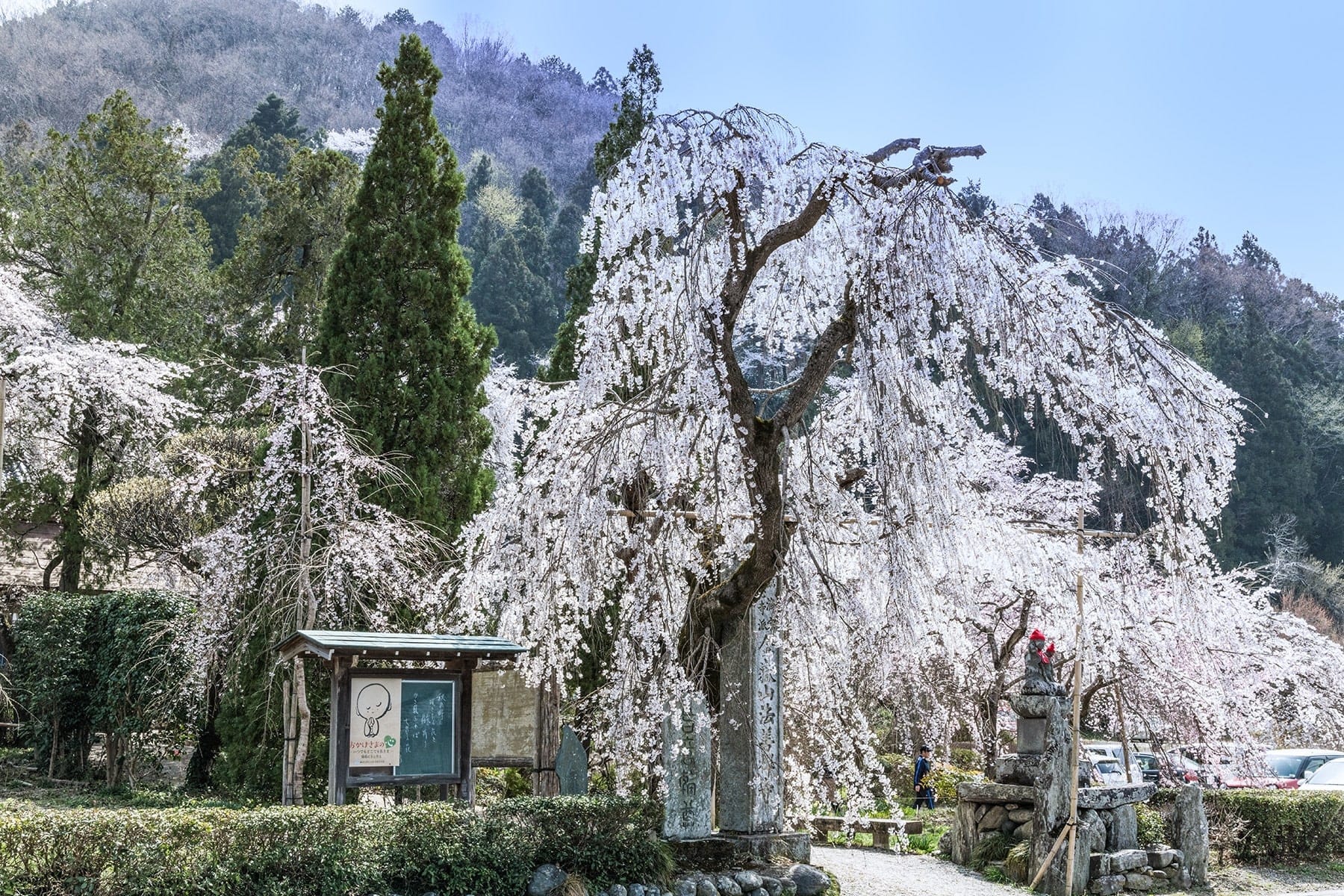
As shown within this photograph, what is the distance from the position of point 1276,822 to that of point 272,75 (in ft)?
272

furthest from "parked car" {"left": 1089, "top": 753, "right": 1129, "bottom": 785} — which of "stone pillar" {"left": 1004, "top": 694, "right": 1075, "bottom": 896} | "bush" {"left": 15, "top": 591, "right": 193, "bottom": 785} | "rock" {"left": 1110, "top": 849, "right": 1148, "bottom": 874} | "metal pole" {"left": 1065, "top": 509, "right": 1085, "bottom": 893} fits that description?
"bush" {"left": 15, "top": 591, "right": 193, "bottom": 785}

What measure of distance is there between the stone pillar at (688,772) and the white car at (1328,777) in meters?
11.7

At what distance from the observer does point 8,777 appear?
13.1 meters

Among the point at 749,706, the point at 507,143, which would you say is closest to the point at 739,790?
the point at 749,706

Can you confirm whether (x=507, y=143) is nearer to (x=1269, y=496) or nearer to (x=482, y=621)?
(x=1269, y=496)

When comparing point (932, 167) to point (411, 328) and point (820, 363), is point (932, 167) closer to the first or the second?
point (820, 363)

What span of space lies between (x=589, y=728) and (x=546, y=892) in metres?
2.96

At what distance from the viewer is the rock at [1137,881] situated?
404 inches

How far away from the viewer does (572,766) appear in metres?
8.37

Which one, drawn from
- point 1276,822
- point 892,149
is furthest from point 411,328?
point 1276,822

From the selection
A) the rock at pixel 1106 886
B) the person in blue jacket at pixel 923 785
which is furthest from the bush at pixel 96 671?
the rock at pixel 1106 886

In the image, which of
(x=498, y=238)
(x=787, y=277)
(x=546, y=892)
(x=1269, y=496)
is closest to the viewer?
(x=546, y=892)

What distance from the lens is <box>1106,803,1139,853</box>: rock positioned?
10.5 meters

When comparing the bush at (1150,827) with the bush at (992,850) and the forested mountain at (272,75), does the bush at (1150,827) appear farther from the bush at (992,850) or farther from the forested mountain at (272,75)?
the forested mountain at (272,75)
